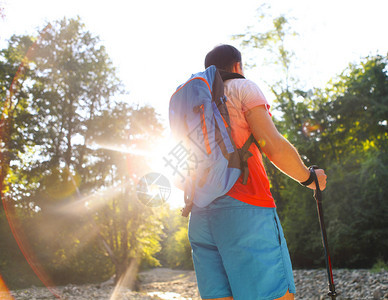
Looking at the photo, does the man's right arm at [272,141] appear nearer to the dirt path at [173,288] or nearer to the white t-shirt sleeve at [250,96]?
the white t-shirt sleeve at [250,96]

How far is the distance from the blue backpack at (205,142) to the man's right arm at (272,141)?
64 mm

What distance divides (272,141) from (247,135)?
13 cm

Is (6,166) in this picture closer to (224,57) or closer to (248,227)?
(224,57)

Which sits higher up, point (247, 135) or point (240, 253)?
point (247, 135)

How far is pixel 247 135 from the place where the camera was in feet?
4.92

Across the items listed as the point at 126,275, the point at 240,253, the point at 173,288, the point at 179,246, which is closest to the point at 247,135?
the point at 240,253

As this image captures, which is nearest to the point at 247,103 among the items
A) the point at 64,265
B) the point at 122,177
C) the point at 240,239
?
the point at 240,239

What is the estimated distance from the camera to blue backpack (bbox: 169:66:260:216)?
1386 mm

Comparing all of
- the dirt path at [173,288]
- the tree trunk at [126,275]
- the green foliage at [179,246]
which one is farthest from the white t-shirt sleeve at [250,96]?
the green foliage at [179,246]

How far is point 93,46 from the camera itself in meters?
21.4

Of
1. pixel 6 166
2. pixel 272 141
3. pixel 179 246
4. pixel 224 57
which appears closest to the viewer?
pixel 272 141

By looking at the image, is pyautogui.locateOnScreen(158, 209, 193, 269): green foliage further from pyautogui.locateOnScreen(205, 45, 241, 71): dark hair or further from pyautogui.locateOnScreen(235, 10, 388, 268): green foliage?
pyautogui.locateOnScreen(205, 45, 241, 71): dark hair

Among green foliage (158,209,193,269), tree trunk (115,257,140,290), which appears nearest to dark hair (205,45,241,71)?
tree trunk (115,257,140,290)

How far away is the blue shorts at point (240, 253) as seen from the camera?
1.27 meters
